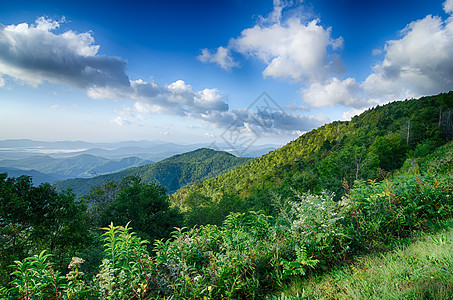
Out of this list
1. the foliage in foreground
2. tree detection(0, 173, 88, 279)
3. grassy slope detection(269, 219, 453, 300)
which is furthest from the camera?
tree detection(0, 173, 88, 279)

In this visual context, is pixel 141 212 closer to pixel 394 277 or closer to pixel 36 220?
pixel 36 220

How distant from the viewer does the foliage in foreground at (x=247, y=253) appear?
175 centimetres

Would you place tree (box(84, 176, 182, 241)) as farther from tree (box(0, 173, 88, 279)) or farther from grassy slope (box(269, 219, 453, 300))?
grassy slope (box(269, 219, 453, 300))

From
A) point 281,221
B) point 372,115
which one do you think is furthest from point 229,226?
point 372,115

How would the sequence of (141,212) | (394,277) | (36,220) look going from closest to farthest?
1. (394,277)
2. (36,220)
3. (141,212)

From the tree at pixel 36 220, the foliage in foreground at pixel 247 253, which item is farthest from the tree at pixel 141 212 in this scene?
the foliage in foreground at pixel 247 253

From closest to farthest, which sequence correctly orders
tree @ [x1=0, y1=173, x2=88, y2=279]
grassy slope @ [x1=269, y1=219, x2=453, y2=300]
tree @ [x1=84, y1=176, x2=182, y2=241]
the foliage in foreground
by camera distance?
grassy slope @ [x1=269, y1=219, x2=453, y2=300] → the foliage in foreground → tree @ [x1=0, y1=173, x2=88, y2=279] → tree @ [x1=84, y1=176, x2=182, y2=241]

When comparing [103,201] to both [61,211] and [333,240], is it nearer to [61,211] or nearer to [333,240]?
[61,211]

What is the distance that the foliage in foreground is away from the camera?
1.75 m

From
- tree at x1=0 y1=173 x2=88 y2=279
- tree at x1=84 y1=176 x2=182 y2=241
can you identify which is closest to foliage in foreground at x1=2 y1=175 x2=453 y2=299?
tree at x1=0 y1=173 x2=88 y2=279

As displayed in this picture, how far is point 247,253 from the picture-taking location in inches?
86.0

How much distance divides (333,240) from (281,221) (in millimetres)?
767

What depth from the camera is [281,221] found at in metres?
2.97

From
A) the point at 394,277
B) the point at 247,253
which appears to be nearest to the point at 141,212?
the point at 247,253
